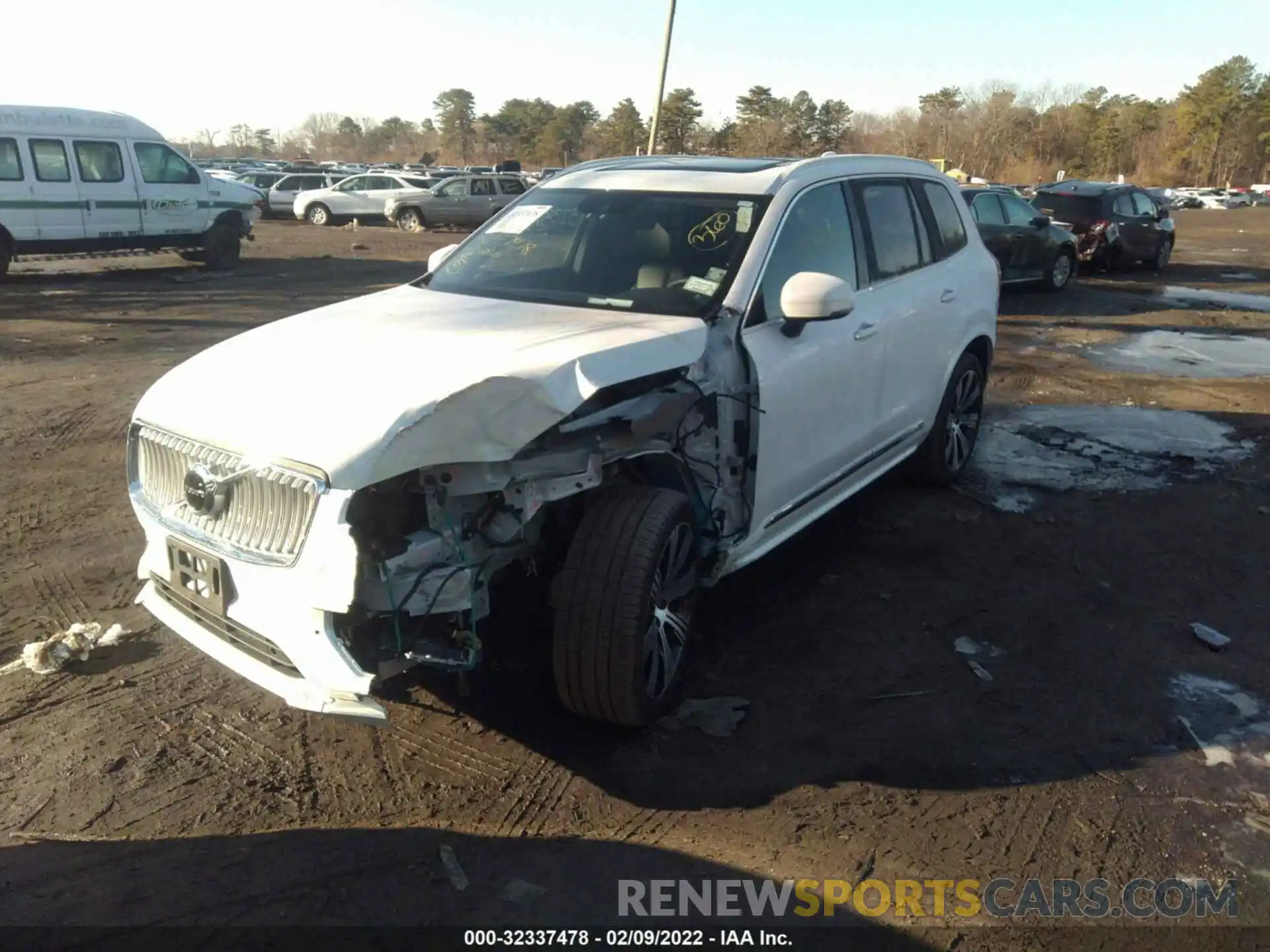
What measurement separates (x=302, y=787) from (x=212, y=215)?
52.1 ft

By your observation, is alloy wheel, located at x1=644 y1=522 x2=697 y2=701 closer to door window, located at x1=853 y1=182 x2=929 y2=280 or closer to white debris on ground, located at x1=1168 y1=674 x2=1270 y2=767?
white debris on ground, located at x1=1168 y1=674 x2=1270 y2=767

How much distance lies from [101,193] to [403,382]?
14.8 meters

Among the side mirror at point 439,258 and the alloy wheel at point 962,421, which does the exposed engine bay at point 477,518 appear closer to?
the side mirror at point 439,258

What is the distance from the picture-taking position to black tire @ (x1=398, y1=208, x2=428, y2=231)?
27.5 meters

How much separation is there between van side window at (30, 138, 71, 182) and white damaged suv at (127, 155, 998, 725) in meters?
12.7

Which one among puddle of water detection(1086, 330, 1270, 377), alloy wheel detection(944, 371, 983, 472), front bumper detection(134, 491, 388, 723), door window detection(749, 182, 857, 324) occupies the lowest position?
puddle of water detection(1086, 330, 1270, 377)

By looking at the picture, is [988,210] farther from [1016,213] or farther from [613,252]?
[613,252]

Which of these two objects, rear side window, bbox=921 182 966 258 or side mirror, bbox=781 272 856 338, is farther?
rear side window, bbox=921 182 966 258

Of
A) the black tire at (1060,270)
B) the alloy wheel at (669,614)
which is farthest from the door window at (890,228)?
the black tire at (1060,270)

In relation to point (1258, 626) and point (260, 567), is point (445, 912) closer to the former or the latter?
point (260, 567)

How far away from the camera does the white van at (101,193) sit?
47.3 feet

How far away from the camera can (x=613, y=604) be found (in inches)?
128

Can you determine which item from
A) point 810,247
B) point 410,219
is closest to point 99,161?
point 410,219

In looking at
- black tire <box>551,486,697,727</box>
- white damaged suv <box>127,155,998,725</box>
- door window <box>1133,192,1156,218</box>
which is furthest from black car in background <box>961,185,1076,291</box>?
black tire <box>551,486,697,727</box>
